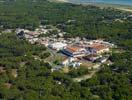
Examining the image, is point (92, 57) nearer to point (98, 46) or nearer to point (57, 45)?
point (98, 46)

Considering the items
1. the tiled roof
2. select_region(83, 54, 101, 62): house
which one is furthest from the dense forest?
the tiled roof

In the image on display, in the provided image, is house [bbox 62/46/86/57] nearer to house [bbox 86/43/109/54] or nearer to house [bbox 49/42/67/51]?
house [bbox 86/43/109/54]

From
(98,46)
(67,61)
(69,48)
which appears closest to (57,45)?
(69,48)

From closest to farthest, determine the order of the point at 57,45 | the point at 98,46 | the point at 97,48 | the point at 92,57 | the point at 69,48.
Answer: the point at 92,57, the point at 69,48, the point at 97,48, the point at 98,46, the point at 57,45

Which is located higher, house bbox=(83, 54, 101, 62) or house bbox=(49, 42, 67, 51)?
house bbox=(83, 54, 101, 62)

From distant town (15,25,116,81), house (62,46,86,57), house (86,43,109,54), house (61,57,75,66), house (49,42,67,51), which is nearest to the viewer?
house (61,57,75,66)

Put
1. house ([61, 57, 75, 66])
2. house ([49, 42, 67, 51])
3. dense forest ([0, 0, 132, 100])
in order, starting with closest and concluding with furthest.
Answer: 1. dense forest ([0, 0, 132, 100])
2. house ([61, 57, 75, 66])
3. house ([49, 42, 67, 51])

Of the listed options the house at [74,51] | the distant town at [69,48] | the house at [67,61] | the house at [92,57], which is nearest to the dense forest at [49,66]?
the distant town at [69,48]

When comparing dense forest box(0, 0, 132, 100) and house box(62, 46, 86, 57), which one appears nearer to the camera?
dense forest box(0, 0, 132, 100)
